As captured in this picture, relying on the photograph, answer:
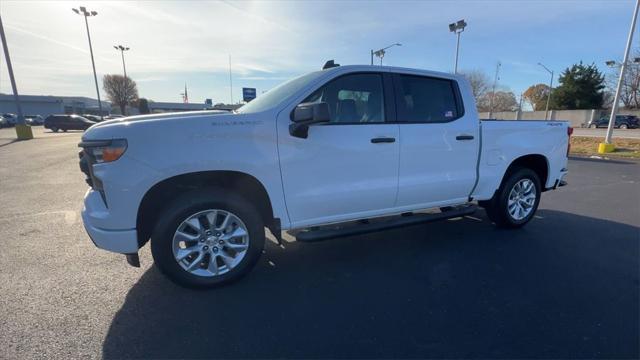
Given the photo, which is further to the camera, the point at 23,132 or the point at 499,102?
the point at 499,102

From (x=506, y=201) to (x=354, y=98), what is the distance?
8.76ft

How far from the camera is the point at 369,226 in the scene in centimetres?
359

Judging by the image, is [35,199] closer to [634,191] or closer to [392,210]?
[392,210]

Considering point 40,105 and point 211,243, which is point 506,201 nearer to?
point 211,243

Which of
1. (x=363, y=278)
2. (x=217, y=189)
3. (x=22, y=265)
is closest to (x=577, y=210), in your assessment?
(x=363, y=278)

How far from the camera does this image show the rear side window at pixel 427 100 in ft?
12.2

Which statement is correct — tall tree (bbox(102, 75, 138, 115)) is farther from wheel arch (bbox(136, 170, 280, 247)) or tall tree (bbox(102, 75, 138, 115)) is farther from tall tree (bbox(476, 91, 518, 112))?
wheel arch (bbox(136, 170, 280, 247))

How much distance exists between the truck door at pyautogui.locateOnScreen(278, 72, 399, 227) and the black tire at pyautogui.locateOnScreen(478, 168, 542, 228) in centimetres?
184

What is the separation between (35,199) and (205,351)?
6060 millimetres

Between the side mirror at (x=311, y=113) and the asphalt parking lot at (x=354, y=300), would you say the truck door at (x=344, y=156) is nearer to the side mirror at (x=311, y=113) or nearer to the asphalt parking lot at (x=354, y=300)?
the side mirror at (x=311, y=113)

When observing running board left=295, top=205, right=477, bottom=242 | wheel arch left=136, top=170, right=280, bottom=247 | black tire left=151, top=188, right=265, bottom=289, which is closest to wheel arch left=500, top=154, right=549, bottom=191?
running board left=295, top=205, right=477, bottom=242

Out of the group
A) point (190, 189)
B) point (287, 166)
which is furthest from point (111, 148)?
point (287, 166)

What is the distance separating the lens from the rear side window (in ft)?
12.2

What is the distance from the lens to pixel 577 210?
573cm
